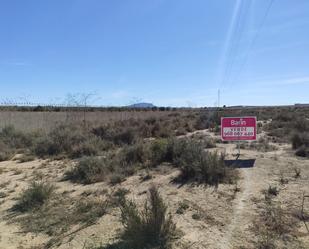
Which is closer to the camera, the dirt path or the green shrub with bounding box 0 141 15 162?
the dirt path

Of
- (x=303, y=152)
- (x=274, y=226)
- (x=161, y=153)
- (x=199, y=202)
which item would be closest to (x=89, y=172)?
(x=161, y=153)

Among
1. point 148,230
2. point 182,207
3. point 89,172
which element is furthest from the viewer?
point 89,172

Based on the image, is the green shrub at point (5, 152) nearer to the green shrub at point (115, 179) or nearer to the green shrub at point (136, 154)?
the green shrub at point (136, 154)

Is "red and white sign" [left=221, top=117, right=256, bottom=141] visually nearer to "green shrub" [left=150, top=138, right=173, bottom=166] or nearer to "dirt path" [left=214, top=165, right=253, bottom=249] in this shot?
"green shrub" [left=150, top=138, right=173, bottom=166]

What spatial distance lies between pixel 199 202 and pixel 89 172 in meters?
4.53

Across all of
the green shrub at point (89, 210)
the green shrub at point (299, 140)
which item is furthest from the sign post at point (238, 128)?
the green shrub at point (89, 210)

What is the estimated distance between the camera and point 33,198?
29.7 ft

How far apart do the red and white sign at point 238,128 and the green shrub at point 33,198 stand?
763cm

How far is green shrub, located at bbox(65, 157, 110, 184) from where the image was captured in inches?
438

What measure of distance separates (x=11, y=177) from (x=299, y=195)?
9.38m

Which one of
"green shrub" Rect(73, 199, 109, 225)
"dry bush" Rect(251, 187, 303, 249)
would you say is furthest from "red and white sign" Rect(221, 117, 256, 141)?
"green shrub" Rect(73, 199, 109, 225)

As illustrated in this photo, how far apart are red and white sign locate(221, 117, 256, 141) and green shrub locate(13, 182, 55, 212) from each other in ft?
25.0

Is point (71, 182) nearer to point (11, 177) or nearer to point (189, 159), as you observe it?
point (11, 177)

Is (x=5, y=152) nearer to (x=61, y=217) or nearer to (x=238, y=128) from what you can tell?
(x=238, y=128)
